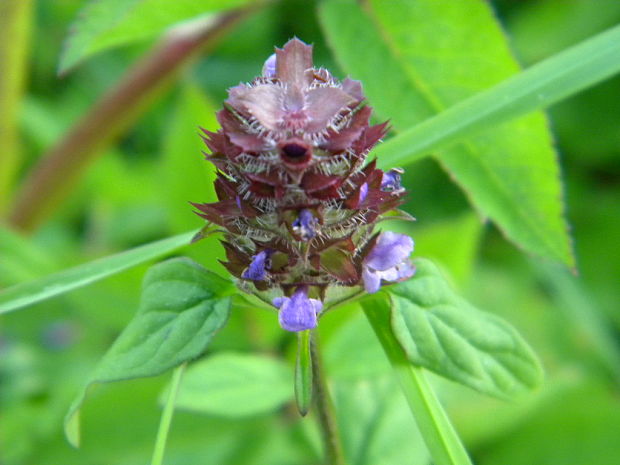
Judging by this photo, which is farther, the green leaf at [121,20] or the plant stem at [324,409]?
the green leaf at [121,20]

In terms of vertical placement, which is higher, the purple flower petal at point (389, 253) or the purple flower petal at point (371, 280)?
the purple flower petal at point (389, 253)

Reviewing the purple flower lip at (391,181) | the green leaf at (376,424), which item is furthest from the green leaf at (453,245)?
the purple flower lip at (391,181)

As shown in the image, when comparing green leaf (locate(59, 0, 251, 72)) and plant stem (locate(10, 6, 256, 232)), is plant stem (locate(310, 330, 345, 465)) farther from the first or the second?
plant stem (locate(10, 6, 256, 232))

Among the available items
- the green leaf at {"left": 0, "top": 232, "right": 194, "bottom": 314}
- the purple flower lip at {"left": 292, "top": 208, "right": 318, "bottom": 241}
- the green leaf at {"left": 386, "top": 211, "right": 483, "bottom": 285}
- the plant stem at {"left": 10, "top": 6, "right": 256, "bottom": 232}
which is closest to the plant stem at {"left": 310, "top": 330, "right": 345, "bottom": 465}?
the purple flower lip at {"left": 292, "top": 208, "right": 318, "bottom": 241}

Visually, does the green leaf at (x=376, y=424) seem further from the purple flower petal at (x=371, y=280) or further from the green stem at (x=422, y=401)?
the purple flower petal at (x=371, y=280)

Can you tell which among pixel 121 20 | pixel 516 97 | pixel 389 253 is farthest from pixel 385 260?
pixel 121 20

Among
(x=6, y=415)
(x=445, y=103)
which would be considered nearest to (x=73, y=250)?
(x=6, y=415)
